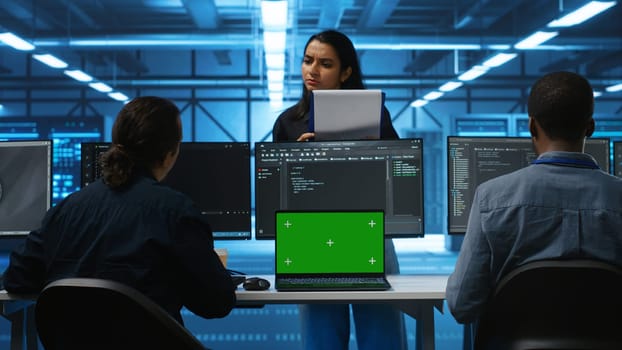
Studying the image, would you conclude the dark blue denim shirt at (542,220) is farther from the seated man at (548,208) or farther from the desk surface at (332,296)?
the desk surface at (332,296)

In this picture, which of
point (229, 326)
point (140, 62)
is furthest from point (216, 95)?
point (229, 326)

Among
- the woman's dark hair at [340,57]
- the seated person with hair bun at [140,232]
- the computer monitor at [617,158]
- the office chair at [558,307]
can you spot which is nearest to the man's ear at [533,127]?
the office chair at [558,307]

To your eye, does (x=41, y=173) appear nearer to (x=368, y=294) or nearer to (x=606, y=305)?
(x=368, y=294)

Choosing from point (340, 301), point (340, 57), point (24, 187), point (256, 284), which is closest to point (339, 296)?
point (340, 301)

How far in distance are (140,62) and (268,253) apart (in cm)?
545

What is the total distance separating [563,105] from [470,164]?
0.98 metres

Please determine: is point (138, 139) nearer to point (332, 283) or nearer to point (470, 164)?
point (332, 283)

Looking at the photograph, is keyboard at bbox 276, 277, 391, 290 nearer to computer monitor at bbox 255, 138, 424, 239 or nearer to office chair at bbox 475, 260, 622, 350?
computer monitor at bbox 255, 138, 424, 239

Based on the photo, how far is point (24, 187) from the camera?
2.25 m

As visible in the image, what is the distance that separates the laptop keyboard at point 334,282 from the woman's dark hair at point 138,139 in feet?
2.02

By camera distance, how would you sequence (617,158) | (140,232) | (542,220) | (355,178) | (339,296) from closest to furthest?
1. (542,220)
2. (140,232)
3. (339,296)
4. (355,178)
5. (617,158)

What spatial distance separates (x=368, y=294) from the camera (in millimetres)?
1707

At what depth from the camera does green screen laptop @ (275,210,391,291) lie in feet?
6.06

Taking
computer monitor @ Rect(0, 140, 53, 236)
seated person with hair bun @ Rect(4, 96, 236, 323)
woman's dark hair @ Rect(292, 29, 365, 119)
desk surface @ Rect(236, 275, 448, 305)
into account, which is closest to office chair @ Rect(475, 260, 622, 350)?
desk surface @ Rect(236, 275, 448, 305)
